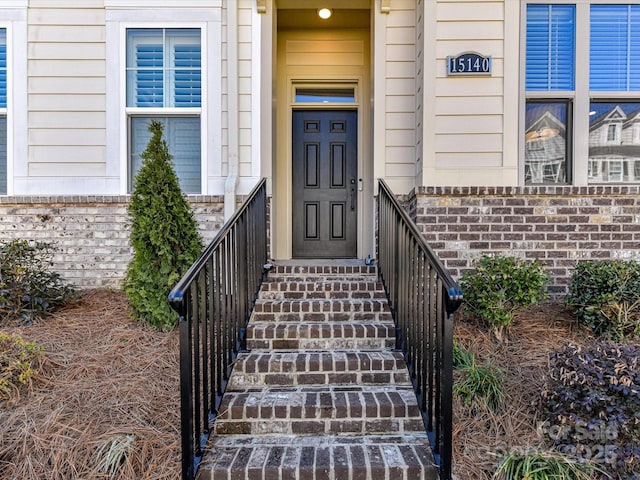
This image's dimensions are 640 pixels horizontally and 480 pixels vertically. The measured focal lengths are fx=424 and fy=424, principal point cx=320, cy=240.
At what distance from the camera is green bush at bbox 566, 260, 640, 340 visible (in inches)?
120

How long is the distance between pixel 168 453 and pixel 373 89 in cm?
363

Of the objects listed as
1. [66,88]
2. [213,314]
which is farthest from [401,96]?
[66,88]

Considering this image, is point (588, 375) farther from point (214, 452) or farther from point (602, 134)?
point (602, 134)

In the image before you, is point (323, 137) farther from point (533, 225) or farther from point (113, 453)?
point (113, 453)

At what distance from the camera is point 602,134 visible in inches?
158

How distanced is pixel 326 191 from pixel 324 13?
1.93 metres

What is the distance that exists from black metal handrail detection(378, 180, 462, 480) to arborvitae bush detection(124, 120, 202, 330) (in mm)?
1585

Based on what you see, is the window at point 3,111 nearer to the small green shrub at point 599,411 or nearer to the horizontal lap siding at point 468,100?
the horizontal lap siding at point 468,100

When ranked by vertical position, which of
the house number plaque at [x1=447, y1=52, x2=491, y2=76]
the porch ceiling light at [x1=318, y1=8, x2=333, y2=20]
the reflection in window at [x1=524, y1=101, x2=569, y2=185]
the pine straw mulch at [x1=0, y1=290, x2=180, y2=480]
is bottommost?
the pine straw mulch at [x1=0, y1=290, x2=180, y2=480]

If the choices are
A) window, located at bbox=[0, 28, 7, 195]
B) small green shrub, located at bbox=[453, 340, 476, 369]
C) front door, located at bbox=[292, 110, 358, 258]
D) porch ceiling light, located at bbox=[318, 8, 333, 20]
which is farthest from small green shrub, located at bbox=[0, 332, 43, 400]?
porch ceiling light, located at bbox=[318, 8, 333, 20]

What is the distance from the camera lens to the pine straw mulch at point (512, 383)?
2170 millimetres

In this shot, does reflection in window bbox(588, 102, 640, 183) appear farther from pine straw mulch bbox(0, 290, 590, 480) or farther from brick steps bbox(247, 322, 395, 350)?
brick steps bbox(247, 322, 395, 350)

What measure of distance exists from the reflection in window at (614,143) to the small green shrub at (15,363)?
15.6 ft

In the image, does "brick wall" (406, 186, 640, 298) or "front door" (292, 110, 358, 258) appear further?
"front door" (292, 110, 358, 258)
